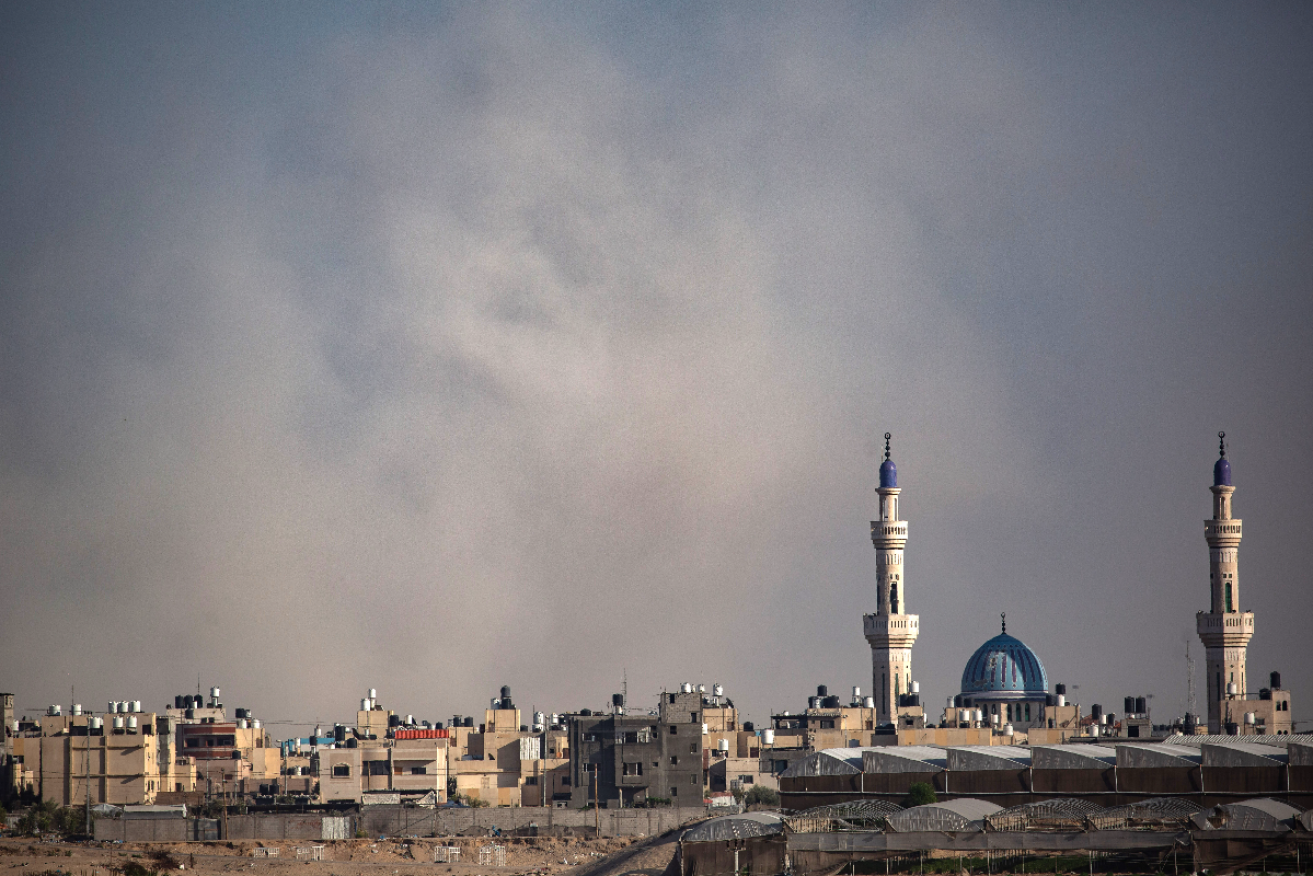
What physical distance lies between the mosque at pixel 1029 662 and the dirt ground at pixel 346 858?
34.3 meters

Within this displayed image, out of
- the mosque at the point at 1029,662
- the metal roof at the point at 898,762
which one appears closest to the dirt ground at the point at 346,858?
the metal roof at the point at 898,762

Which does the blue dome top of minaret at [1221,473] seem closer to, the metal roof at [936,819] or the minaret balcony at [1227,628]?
the minaret balcony at [1227,628]

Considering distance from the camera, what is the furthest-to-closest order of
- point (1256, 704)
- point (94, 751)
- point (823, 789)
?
point (1256, 704), point (94, 751), point (823, 789)

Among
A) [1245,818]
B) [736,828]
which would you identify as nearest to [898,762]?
[736,828]

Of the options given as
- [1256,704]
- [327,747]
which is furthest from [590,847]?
[1256,704]

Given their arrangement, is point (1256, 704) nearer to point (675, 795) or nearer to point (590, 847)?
point (675, 795)

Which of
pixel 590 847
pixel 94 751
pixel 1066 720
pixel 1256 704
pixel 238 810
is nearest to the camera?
pixel 590 847

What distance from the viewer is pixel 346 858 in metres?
76.4

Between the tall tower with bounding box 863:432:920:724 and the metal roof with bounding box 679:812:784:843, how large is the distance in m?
55.5

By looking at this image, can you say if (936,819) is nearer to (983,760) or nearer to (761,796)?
(983,760)

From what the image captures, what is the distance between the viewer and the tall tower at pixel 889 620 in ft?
368

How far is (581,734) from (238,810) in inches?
731

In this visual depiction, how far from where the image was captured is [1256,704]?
106 m

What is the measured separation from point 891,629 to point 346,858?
4557cm
